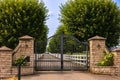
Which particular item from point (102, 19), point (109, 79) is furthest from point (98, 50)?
point (102, 19)

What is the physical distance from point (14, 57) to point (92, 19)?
972 cm

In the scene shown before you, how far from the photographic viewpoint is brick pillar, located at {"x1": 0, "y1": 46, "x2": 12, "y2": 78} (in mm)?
19125

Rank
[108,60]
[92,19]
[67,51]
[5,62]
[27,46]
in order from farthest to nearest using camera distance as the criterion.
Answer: [92,19], [67,51], [27,46], [108,60], [5,62]

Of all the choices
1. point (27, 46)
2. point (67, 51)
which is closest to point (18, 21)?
point (67, 51)

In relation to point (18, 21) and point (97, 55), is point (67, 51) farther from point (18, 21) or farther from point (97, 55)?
point (97, 55)

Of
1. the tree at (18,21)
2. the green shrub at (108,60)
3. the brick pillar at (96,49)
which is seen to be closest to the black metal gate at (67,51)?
the brick pillar at (96,49)

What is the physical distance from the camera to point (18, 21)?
90.4ft

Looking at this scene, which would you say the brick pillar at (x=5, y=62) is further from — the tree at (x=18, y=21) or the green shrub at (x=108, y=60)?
the tree at (x=18, y=21)

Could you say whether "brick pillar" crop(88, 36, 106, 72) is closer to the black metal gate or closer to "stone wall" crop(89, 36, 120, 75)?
"stone wall" crop(89, 36, 120, 75)

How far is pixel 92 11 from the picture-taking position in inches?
1102

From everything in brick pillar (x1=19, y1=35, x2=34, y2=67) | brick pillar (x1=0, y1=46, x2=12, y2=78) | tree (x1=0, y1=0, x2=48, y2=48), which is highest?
tree (x1=0, y1=0, x2=48, y2=48)

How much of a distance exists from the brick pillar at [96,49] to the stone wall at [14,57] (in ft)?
12.3

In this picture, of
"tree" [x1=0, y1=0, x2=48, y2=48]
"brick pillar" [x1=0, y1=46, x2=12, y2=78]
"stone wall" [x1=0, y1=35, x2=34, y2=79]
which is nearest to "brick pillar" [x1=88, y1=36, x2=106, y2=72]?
"stone wall" [x1=0, y1=35, x2=34, y2=79]

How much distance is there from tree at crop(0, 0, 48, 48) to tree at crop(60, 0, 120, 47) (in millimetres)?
2387
